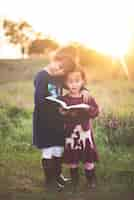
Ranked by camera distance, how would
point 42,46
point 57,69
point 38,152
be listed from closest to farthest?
point 57,69 → point 38,152 → point 42,46

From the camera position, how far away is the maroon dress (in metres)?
3.68

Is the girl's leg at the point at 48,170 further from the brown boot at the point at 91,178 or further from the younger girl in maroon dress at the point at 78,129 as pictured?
the brown boot at the point at 91,178

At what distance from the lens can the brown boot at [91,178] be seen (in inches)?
148

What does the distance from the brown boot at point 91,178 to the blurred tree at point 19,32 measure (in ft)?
3.61

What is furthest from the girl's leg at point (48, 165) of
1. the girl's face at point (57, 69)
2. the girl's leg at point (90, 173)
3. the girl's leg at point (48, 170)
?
the girl's face at point (57, 69)

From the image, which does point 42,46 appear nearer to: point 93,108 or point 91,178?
point 93,108

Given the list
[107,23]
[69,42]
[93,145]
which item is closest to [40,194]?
[93,145]

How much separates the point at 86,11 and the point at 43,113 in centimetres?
100

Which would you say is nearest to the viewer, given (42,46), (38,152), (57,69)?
(57,69)

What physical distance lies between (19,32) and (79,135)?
1.04 meters

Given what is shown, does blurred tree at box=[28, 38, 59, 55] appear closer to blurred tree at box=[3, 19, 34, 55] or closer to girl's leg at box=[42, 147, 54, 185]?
blurred tree at box=[3, 19, 34, 55]

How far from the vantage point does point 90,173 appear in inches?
148

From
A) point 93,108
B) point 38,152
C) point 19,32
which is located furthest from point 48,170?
point 19,32

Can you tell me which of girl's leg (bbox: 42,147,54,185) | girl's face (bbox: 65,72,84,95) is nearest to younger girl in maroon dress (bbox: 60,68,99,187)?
girl's face (bbox: 65,72,84,95)
